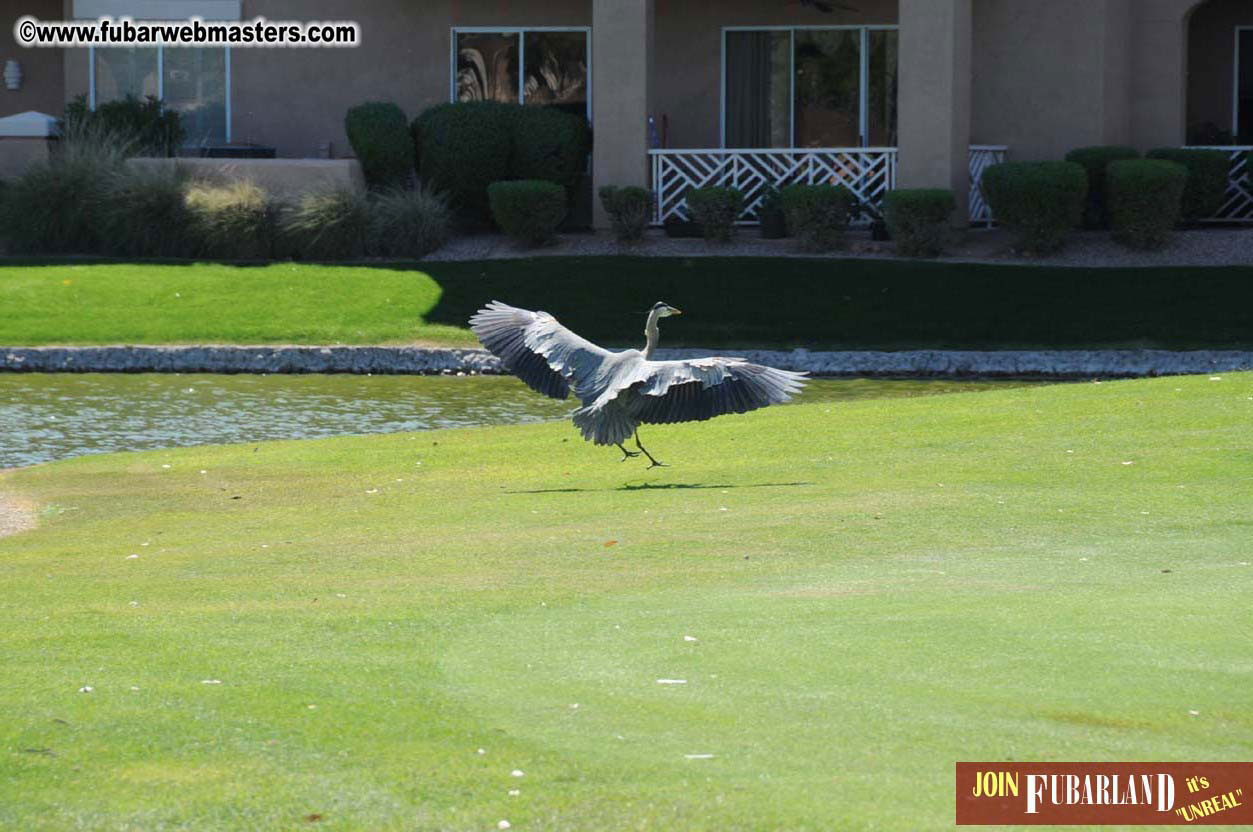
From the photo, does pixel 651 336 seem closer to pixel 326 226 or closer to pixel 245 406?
pixel 245 406

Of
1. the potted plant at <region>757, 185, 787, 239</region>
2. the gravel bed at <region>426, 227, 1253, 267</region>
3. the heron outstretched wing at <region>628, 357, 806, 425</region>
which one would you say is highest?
the potted plant at <region>757, 185, 787, 239</region>

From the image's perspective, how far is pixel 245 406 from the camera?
18172 mm

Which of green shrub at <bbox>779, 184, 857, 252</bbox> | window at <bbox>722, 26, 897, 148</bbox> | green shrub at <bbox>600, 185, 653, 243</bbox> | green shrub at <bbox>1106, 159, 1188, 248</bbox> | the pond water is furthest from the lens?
window at <bbox>722, 26, 897, 148</bbox>

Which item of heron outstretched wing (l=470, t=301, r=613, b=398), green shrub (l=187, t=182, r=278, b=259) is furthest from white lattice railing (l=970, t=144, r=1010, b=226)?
heron outstretched wing (l=470, t=301, r=613, b=398)

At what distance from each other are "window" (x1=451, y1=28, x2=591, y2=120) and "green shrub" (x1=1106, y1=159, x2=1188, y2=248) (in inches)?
350

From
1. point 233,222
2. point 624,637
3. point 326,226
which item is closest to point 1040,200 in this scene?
point 326,226

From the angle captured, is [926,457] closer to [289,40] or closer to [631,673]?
[631,673]

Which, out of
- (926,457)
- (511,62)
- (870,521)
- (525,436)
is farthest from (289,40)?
(870,521)

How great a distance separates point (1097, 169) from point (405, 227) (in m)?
10.1

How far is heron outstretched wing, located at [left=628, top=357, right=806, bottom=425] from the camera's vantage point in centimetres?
1063

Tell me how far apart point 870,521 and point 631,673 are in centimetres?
390

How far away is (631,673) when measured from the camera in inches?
242

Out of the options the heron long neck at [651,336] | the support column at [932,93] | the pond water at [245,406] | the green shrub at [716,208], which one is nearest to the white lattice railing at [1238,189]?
the support column at [932,93]

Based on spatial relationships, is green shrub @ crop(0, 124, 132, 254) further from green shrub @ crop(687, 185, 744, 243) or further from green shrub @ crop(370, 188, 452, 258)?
green shrub @ crop(687, 185, 744, 243)
